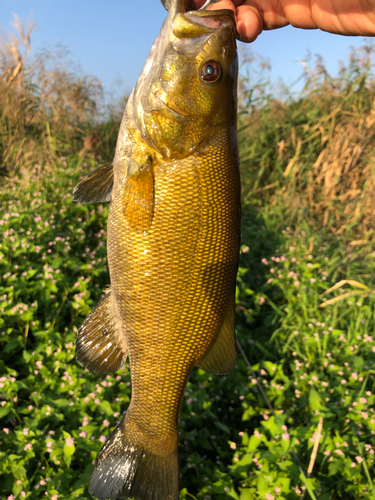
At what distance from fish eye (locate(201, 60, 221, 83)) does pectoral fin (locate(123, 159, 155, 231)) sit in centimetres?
36

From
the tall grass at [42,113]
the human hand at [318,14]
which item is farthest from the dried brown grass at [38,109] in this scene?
the human hand at [318,14]

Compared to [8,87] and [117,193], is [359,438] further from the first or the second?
[8,87]

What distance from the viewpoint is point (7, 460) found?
208 cm

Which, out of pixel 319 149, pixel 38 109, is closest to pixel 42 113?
pixel 38 109

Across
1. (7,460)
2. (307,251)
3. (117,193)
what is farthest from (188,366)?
(307,251)

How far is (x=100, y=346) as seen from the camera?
1.49m

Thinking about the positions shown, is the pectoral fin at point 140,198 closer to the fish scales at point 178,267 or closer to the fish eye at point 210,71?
the fish scales at point 178,267

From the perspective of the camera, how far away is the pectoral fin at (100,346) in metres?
1.49

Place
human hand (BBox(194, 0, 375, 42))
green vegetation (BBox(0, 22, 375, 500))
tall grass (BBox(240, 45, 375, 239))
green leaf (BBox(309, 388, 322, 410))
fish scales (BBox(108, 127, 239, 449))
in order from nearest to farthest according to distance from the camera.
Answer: fish scales (BBox(108, 127, 239, 449))
human hand (BBox(194, 0, 375, 42))
green vegetation (BBox(0, 22, 375, 500))
green leaf (BBox(309, 388, 322, 410))
tall grass (BBox(240, 45, 375, 239))

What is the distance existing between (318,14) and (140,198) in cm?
148

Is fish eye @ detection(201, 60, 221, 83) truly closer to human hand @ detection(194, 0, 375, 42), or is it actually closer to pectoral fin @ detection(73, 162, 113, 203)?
pectoral fin @ detection(73, 162, 113, 203)

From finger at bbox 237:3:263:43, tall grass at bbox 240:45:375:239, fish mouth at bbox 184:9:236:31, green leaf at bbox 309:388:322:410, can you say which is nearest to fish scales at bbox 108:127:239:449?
fish mouth at bbox 184:9:236:31

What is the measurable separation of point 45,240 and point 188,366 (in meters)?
2.65

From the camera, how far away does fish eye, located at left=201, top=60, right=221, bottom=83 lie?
4.36 ft
